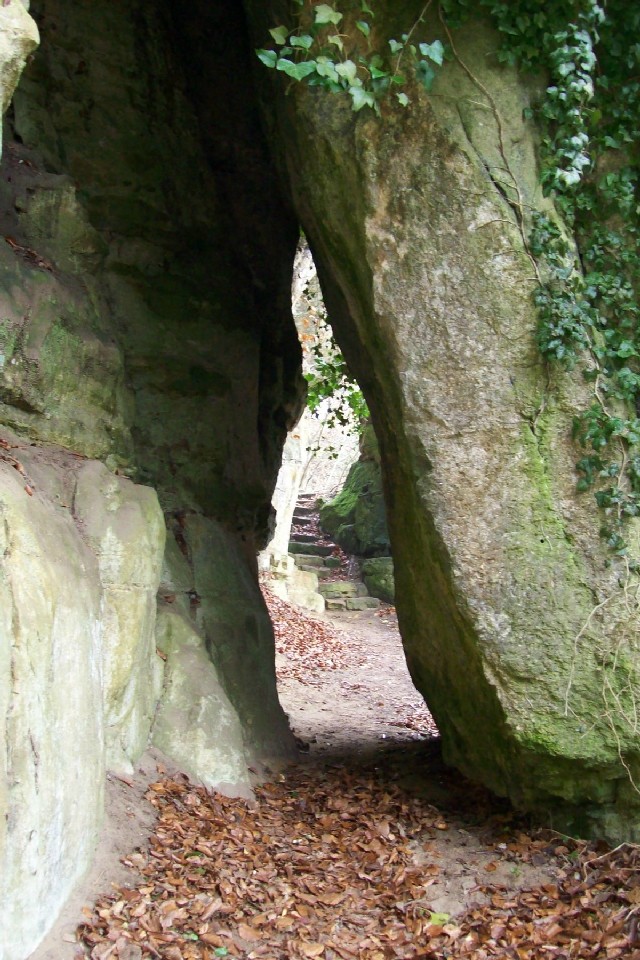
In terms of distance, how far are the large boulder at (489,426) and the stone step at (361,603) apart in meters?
12.8

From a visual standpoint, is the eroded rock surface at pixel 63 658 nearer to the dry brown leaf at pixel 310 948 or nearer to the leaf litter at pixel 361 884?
the leaf litter at pixel 361 884

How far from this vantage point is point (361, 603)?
18.3 meters

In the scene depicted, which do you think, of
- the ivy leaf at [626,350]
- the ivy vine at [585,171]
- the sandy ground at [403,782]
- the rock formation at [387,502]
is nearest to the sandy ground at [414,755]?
the sandy ground at [403,782]

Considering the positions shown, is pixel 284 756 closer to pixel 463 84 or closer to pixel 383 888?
pixel 383 888

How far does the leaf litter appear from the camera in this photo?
12.6ft

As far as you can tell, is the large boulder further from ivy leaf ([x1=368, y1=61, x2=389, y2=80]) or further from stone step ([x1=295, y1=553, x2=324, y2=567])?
stone step ([x1=295, y1=553, x2=324, y2=567])

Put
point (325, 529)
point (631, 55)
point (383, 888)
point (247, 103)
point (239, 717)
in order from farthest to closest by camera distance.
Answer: point (325, 529), point (247, 103), point (239, 717), point (631, 55), point (383, 888)

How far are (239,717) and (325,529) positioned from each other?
17978mm

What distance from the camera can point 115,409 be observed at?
5645 mm

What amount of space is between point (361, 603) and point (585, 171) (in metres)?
14.0

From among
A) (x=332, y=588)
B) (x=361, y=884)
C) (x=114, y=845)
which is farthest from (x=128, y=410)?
(x=332, y=588)

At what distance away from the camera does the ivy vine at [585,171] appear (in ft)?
15.5

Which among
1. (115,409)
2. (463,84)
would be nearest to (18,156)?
(115,409)

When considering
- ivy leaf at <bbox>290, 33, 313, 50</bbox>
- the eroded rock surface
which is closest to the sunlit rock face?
the eroded rock surface
